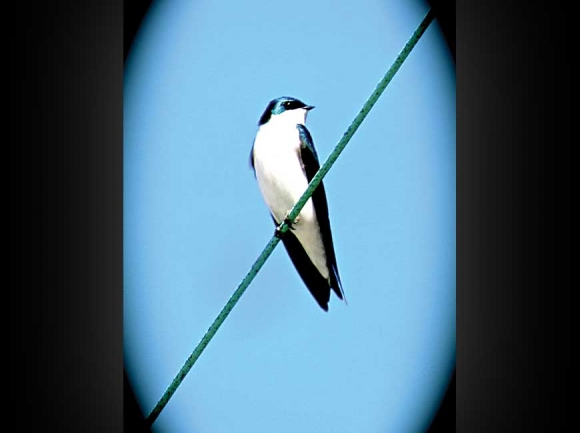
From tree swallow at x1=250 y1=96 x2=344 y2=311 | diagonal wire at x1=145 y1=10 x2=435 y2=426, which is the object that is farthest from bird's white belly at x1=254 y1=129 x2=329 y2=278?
diagonal wire at x1=145 y1=10 x2=435 y2=426

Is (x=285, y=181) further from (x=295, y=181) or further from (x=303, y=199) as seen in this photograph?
(x=303, y=199)

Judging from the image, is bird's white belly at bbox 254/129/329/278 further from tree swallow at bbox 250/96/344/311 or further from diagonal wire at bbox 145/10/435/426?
diagonal wire at bbox 145/10/435/426

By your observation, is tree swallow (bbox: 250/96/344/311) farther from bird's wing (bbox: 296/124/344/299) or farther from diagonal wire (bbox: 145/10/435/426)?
diagonal wire (bbox: 145/10/435/426)

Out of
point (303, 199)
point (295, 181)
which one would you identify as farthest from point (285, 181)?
point (303, 199)

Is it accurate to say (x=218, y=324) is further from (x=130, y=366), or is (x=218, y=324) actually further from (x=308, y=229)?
(x=308, y=229)

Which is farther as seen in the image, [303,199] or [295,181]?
[295,181]

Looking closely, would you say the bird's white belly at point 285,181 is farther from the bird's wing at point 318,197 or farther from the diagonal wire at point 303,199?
the diagonal wire at point 303,199

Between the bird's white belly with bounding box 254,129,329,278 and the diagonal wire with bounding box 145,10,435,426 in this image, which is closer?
the diagonal wire with bounding box 145,10,435,426

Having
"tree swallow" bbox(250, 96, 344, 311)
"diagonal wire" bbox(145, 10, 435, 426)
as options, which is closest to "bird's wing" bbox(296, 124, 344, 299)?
"tree swallow" bbox(250, 96, 344, 311)
